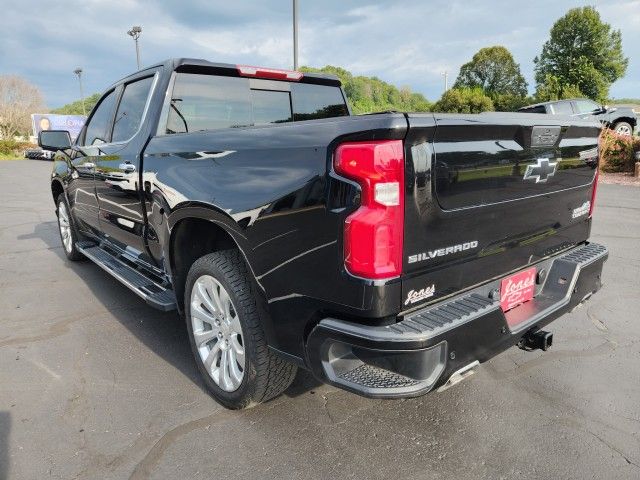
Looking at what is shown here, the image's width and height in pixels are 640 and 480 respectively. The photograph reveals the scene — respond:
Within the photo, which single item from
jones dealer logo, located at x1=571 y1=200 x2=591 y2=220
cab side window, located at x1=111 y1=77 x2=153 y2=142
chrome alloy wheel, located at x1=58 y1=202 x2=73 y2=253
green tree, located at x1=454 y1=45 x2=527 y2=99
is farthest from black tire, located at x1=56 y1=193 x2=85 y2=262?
green tree, located at x1=454 y1=45 x2=527 y2=99

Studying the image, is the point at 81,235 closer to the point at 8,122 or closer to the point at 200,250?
the point at 200,250

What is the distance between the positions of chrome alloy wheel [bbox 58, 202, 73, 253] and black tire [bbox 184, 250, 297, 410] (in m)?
3.76

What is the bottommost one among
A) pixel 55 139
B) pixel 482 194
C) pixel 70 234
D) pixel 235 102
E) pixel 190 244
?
pixel 70 234

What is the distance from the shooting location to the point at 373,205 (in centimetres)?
170

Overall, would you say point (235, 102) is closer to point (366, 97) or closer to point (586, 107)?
point (586, 107)

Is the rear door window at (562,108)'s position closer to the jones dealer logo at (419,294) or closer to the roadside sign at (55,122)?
the jones dealer logo at (419,294)

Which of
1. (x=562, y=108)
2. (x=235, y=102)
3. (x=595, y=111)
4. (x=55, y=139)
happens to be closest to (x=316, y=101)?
(x=235, y=102)

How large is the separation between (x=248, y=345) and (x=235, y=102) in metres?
1.95

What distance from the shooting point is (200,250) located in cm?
282

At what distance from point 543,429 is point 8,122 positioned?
75.4 metres

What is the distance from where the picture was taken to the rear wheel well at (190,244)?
2686 mm

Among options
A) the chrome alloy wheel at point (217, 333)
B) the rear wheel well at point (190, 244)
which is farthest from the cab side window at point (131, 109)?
the chrome alloy wheel at point (217, 333)

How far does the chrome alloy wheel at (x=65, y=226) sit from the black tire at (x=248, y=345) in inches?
148

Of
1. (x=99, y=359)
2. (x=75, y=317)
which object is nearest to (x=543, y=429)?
(x=99, y=359)
